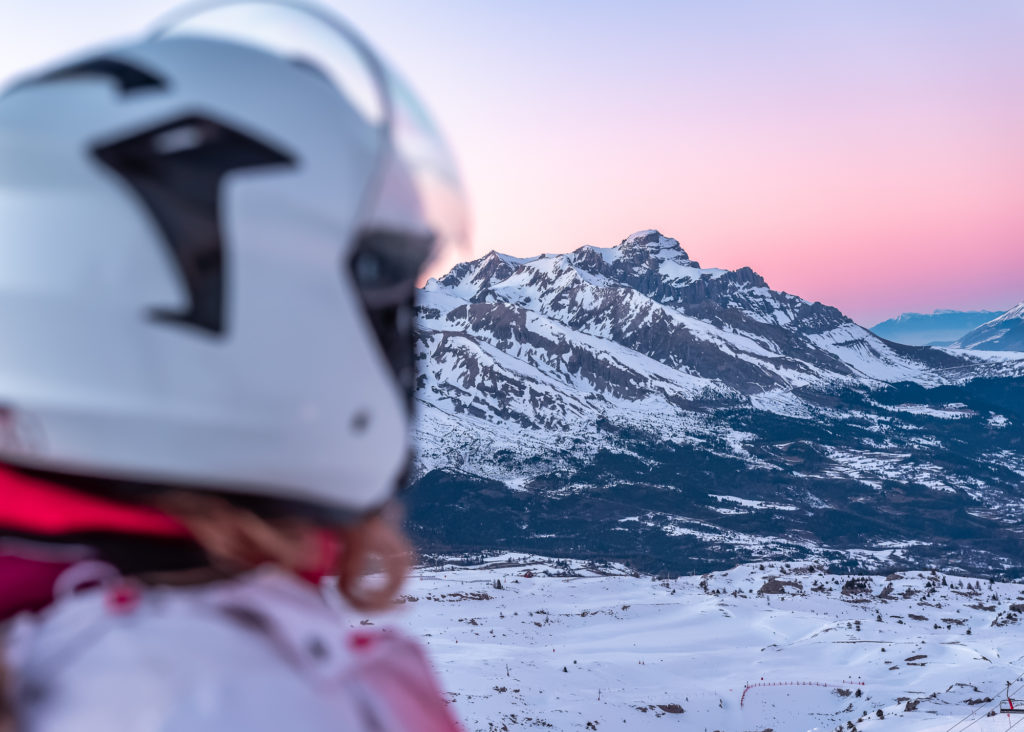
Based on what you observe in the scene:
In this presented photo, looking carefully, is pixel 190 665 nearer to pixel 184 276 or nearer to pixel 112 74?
pixel 184 276

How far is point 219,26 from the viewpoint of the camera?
229 cm

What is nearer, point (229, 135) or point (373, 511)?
point (229, 135)

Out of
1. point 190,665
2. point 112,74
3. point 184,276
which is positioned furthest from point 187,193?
point 190,665

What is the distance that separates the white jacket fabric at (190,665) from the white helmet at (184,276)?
333mm

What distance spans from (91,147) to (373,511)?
40.6 inches

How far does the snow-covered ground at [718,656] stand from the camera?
24.3 m

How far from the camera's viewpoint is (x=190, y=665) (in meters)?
1.24

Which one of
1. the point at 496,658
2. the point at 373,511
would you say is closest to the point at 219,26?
the point at 373,511

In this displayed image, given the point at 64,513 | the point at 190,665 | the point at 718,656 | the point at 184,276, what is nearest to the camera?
the point at 190,665

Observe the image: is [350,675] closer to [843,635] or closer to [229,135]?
[229,135]

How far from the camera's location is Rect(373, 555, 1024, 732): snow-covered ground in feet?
79.8

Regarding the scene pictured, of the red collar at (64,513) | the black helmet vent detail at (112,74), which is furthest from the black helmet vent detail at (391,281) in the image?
the red collar at (64,513)

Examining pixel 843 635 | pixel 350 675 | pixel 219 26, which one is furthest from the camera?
pixel 843 635

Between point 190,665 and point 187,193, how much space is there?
0.93m
